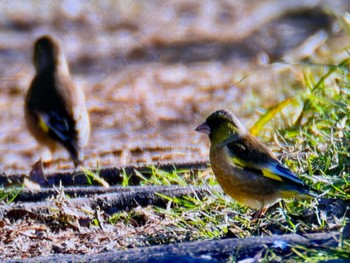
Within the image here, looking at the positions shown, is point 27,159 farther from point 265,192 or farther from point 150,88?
point 265,192

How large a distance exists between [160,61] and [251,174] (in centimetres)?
707

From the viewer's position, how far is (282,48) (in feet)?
42.5

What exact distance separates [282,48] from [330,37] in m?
0.89

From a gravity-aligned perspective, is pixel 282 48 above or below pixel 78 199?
above

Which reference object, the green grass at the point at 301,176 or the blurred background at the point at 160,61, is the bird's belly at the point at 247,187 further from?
the blurred background at the point at 160,61

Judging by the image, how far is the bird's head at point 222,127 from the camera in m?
5.91

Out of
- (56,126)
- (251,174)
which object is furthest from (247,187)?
(56,126)

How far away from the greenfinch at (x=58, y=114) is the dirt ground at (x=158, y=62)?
192 millimetres

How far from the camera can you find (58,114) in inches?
365

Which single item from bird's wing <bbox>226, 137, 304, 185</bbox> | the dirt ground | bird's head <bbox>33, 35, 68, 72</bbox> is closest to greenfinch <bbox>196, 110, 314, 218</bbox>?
bird's wing <bbox>226, 137, 304, 185</bbox>

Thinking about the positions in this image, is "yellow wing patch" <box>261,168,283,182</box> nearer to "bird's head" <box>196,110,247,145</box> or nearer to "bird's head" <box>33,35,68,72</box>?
"bird's head" <box>196,110,247,145</box>

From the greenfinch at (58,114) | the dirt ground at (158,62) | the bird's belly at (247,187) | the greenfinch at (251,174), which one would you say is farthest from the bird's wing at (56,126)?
the bird's belly at (247,187)

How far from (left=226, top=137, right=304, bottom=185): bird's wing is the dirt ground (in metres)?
2.30

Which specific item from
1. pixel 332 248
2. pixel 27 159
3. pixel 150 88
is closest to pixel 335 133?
pixel 332 248
